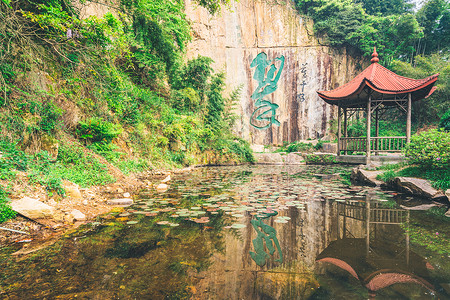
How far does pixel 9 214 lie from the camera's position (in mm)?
2043

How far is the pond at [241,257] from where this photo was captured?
1.23 meters

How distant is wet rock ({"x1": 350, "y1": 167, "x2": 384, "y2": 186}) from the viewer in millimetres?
5043

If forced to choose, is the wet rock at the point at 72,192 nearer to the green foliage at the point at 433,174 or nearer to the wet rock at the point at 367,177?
the green foliage at the point at 433,174

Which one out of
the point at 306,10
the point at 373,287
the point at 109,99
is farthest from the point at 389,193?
the point at 306,10

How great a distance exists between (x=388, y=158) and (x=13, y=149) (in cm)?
852

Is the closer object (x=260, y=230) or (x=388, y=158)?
(x=260, y=230)

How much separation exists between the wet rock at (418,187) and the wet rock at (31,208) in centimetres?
529

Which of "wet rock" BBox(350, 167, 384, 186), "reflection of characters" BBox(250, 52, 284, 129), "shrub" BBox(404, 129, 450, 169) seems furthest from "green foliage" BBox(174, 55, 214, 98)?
"shrub" BBox(404, 129, 450, 169)

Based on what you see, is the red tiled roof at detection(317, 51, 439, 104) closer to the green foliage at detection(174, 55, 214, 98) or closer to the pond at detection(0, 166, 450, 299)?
the pond at detection(0, 166, 450, 299)

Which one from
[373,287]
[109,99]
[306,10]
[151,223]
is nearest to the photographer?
[373,287]

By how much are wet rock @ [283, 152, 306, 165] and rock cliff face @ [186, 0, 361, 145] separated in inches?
115

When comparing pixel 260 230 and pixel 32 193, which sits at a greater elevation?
Answer: pixel 32 193

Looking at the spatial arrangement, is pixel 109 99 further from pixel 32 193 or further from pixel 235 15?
pixel 235 15

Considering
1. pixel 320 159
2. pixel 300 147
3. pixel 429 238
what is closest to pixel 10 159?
pixel 429 238
